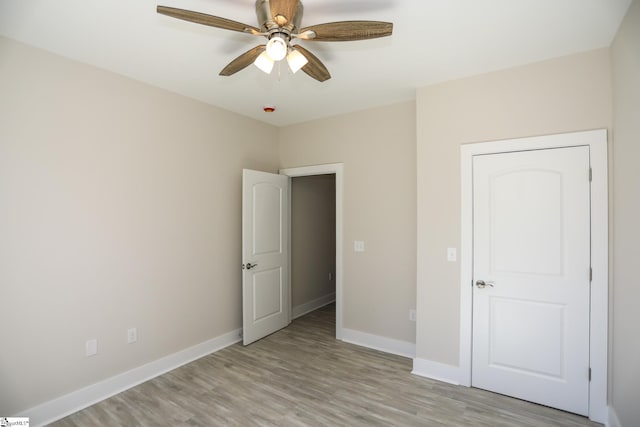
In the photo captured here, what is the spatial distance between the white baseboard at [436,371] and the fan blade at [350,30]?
8.84 feet

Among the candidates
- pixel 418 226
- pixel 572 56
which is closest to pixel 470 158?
pixel 418 226

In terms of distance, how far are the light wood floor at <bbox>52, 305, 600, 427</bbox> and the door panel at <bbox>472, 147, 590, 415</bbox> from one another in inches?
8.5

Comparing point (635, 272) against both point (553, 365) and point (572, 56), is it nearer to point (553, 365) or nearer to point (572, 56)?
point (553, 365)

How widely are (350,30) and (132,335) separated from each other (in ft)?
9.62

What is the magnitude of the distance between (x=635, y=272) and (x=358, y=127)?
2655 millimetres

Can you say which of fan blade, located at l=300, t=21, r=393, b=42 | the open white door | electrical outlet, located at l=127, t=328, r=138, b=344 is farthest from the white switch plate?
fan blade, located at l=300, t=21, r=393, b=42

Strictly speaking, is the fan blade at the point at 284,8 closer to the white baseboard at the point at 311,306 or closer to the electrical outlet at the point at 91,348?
the electrical outlet at the point at 91,348

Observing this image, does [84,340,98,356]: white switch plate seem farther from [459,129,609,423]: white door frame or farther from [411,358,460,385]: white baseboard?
[459,129,609,423]: white door frame

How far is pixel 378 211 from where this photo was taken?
352 cm

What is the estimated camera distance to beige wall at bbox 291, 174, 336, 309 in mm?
4531

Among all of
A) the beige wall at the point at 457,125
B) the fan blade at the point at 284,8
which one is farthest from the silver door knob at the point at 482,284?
the fan blade at the point at 284,8

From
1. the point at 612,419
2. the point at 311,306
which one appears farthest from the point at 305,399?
the point at 311,306

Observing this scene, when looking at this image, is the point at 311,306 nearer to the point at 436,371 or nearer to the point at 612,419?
the point at 436,371

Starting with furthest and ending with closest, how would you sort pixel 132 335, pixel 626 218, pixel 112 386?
pixel 132 335 < pixel 112 386 < pixel 626 218
